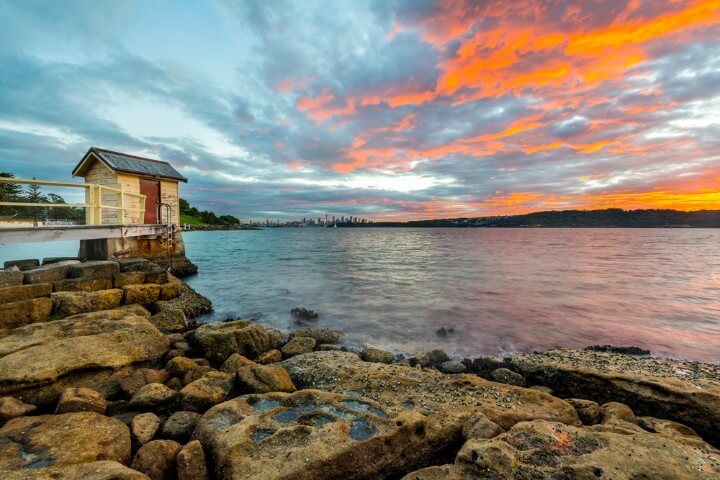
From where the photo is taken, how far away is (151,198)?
19.3 meters

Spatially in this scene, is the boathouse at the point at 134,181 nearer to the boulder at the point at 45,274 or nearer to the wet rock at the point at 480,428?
the boulder at the point at 45,274

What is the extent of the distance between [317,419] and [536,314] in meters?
13.7

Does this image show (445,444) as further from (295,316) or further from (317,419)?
(295,316)

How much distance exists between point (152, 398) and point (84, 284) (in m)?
6.64

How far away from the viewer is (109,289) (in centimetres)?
995

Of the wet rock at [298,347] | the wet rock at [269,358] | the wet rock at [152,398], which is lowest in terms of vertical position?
the wet rock at [298,347]

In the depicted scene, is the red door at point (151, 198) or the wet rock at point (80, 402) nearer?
the wet rock at point (80, 402)

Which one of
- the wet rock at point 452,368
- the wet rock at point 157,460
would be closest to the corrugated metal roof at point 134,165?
the wet rock at point 157,460

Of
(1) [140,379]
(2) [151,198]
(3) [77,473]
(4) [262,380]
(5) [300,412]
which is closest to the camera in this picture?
(3) [77,473]

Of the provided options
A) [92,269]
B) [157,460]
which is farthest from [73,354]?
[92,269]

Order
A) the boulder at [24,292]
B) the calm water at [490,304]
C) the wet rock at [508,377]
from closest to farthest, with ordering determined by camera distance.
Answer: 1. the wet rock at [508,377]
2. the boulder at [24,292]
3. the calm water at [490,304]

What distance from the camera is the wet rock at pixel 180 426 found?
429 centimetres

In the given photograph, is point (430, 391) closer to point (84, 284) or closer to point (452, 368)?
point (452, 368)

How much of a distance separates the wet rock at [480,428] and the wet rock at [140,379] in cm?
556
